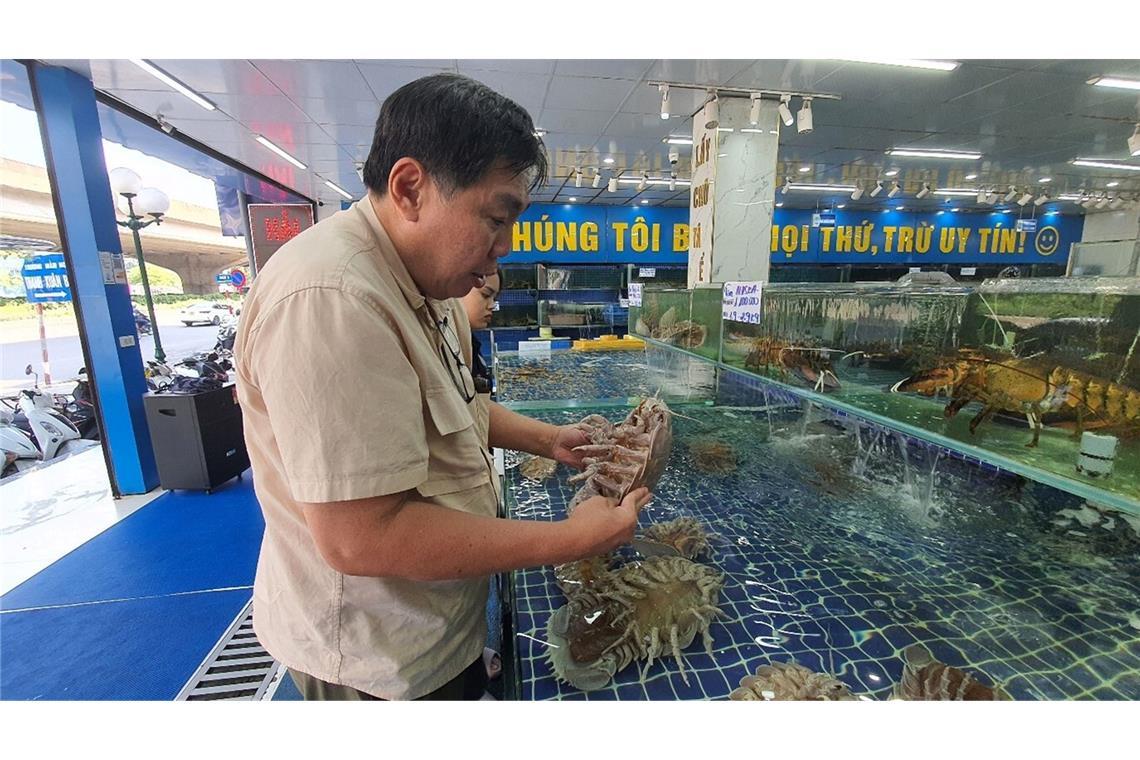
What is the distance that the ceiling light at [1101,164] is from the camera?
24.9 ft

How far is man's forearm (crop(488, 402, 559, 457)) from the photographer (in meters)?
1.58

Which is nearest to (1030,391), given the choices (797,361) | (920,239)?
(797,361)

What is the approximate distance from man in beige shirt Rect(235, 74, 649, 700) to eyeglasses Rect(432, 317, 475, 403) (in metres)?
0.01

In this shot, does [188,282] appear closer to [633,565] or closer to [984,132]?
[633,565]

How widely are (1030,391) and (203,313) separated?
1297cm

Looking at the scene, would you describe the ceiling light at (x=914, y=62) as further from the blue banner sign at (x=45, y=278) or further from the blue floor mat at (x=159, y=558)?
the blue banner sign at (x=45, y=278)

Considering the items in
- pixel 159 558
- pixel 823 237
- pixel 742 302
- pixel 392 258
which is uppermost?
pixel 823 237

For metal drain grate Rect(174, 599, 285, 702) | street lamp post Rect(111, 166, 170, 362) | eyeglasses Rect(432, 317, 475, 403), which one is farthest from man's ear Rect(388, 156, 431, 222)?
street lamp post Rect(111, 166, 170, 362)

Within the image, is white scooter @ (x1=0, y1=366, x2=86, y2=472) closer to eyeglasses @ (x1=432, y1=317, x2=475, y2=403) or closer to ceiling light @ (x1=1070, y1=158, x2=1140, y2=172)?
eyeglasses @ (x1=432, y1=317, x2=475, y2=403)

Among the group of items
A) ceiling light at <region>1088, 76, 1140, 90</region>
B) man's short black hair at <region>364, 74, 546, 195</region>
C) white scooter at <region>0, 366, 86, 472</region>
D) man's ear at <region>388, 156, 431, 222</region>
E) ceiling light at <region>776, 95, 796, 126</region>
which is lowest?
white scooter at <region>0, 366, 86, 472</region>

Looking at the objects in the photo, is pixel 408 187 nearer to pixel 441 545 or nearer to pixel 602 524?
pixel 441 545

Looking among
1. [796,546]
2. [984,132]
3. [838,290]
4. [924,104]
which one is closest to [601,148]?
[924,104]


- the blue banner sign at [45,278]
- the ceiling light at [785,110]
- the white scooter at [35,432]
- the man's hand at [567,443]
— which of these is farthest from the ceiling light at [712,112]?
the white scooter at [35,432]

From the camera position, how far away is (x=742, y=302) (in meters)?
2.56
